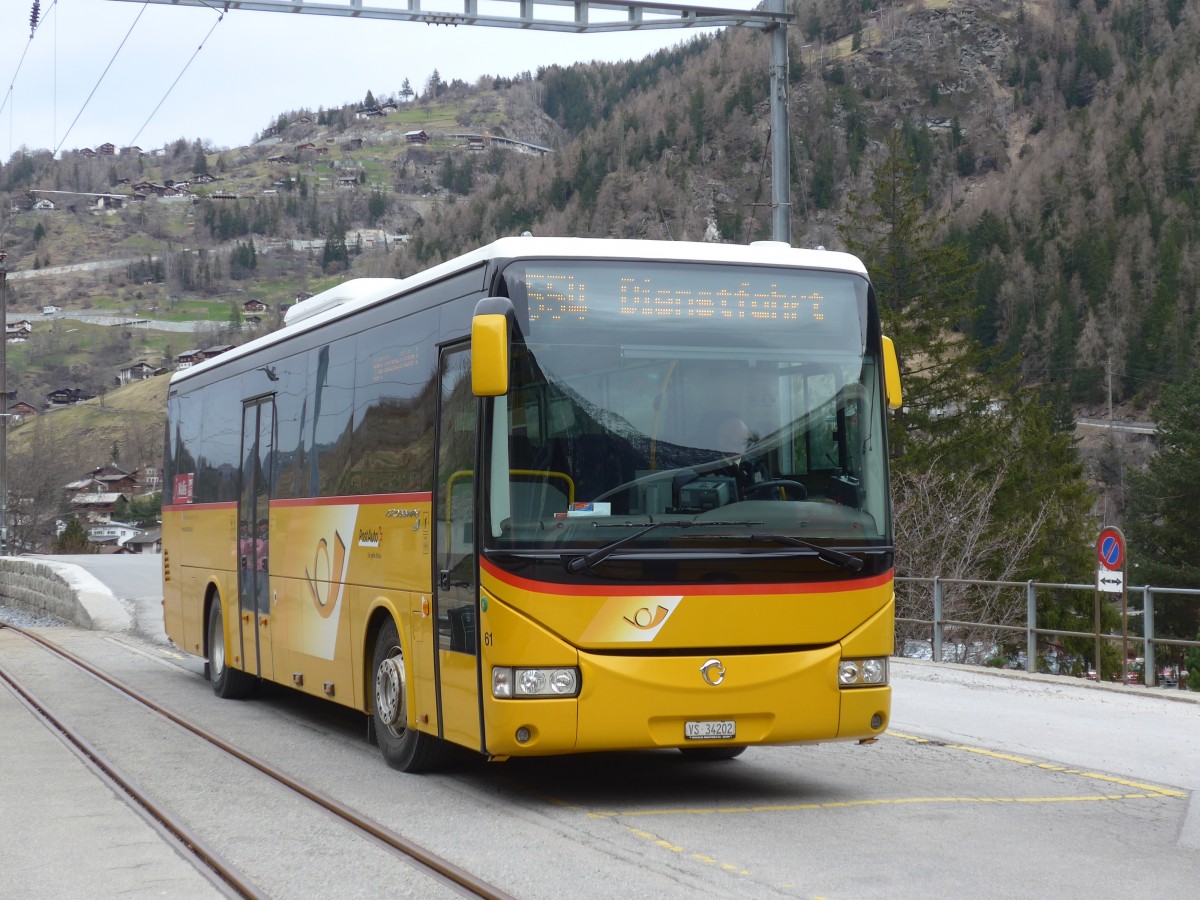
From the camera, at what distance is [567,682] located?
823 cm

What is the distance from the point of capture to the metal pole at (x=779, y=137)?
16516 millimetres

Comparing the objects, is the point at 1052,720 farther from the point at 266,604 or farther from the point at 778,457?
the point at 266,604

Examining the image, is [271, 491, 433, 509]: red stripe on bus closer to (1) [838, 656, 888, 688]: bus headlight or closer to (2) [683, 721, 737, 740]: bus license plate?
(2) [683, 721, 737, 740]: bus license plate

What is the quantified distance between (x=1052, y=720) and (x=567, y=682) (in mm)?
6463

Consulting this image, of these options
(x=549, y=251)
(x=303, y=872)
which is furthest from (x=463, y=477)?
(x=303, y=872)

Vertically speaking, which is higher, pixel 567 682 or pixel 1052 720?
pixel 567 682

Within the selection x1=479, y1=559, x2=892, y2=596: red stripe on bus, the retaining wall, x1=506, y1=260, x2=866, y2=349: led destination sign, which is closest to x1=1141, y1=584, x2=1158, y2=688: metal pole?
x1=506, y1=260, x2=866, y2=349: led destination sign

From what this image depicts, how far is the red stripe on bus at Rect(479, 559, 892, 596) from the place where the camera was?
8.23 meters

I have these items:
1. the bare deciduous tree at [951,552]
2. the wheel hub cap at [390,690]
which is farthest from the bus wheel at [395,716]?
the bare deciduous tree at [951,552]

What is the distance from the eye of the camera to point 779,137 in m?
16.7

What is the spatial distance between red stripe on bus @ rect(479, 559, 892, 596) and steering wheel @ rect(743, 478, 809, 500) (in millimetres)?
497

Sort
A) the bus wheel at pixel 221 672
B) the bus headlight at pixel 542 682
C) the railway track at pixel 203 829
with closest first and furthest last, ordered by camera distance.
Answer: the railway track at pixel 203 829 < the bus headlight at pixel 542 682 < the bus wheel at pixel 221 672

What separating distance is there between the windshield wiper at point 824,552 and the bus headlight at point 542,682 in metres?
1.26

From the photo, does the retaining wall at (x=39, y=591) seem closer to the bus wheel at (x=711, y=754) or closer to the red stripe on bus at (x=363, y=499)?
the red stripe on bus at (x=363, y=499)
